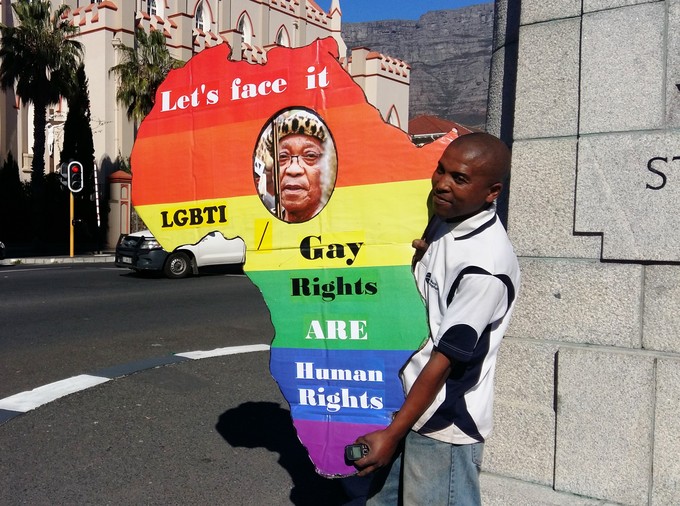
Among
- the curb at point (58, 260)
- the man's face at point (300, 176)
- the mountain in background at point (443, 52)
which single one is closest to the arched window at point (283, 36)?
the curb at point (58, 260)

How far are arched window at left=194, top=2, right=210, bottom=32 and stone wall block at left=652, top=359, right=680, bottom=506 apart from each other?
40.7 meters

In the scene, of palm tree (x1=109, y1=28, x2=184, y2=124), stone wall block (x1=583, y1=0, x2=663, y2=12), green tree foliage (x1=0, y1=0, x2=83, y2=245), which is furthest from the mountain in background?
stone wall block (x1=583, y1=0, x2=663, y2=12)

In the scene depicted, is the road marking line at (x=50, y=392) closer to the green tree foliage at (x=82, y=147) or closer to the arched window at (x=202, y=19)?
the green tree foliage at (x=82, y=147)

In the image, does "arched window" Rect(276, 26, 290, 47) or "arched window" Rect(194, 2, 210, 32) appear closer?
"arched window" Rect(194, 2, 210, 32)

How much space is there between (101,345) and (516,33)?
20.4 ft

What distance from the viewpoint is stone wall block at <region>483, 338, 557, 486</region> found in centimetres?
326

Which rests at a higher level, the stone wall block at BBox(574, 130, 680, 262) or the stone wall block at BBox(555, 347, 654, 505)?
the stone wall block at BBox(574, 130, 680, 262)

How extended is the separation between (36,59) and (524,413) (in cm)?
2690

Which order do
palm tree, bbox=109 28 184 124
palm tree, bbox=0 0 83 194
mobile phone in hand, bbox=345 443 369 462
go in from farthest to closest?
palm tree, bbox=109 28 184 124 → palm tree, bbox=0 0 83 194 → mobile phone in hand, bbox=345 443 369 462

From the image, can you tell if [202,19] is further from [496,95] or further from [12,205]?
[496,95]

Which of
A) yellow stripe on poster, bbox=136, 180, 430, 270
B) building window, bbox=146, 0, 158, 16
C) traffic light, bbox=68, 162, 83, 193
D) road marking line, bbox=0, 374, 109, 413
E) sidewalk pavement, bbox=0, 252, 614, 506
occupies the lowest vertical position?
road marking line, bbox=0, 374, 109, 413

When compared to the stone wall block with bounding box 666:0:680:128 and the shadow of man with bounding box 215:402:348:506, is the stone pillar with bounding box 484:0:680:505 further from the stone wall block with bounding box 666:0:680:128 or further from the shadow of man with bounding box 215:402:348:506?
the shadow of man with bounding box 215:402:348:506

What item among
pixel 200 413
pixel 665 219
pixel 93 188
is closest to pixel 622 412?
pixel 665 219

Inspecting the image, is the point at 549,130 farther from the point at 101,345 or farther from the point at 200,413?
the point at 101,345
